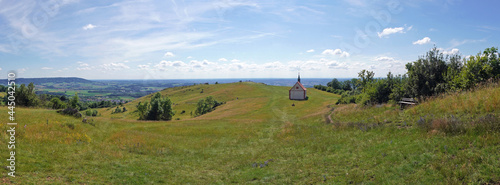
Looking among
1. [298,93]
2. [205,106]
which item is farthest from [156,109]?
[298,93]

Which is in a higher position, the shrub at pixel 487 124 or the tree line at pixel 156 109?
the shrub at pixel 487 124

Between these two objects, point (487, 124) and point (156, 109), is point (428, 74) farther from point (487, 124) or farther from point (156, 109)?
point (156, 109)

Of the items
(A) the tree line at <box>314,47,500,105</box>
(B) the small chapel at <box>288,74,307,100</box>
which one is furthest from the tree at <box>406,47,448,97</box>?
(B) the small chapel at <box>288,74,307,100</box>

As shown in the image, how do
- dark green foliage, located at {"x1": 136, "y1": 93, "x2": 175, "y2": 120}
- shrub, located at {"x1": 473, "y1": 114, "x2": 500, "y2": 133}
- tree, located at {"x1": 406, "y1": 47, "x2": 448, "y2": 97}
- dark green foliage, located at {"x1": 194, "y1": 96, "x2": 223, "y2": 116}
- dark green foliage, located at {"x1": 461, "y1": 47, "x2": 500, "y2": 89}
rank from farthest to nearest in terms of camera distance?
1. dark green foliage, located at {"x1": 194, "y1": 96, "x2": 223, "y2": 116}
2. dark green foliage, located at {"x1": 136, "y1": 93, "x2": 175, "y2": 120}
3. tree, located at {"x1": 406, "y1": 47, "x2": 448, "y2": 97}
4. dark green foliage, located at {"x1": 461, "y1": 47, "x2": 500, "y2": 89}
5. shrub, located at {"x1": 473, "y1": 114, "x2": 500, "y2": 133}

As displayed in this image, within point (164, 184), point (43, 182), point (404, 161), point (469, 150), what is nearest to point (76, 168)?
point (43, 182)

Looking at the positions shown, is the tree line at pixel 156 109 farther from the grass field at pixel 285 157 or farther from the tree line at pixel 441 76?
the tree line at pixel 441 76

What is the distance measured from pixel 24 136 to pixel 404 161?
2525 cm

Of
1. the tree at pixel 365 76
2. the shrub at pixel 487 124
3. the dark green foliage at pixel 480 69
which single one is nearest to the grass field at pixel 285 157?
the shrub at pixel 487 124

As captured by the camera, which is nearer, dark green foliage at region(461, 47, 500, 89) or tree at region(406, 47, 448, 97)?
dark green foliage at region(461, 47, 500, 89)

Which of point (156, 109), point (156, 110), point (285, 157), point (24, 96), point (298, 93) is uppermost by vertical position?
point (298, 93)

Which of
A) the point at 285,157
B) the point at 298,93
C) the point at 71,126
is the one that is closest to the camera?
the point at 285,157

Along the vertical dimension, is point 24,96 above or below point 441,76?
below

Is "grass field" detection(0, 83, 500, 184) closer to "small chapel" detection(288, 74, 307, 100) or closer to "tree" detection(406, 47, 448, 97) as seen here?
"tree" detection(406, 47, 448, 97)

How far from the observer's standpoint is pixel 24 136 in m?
17.1
